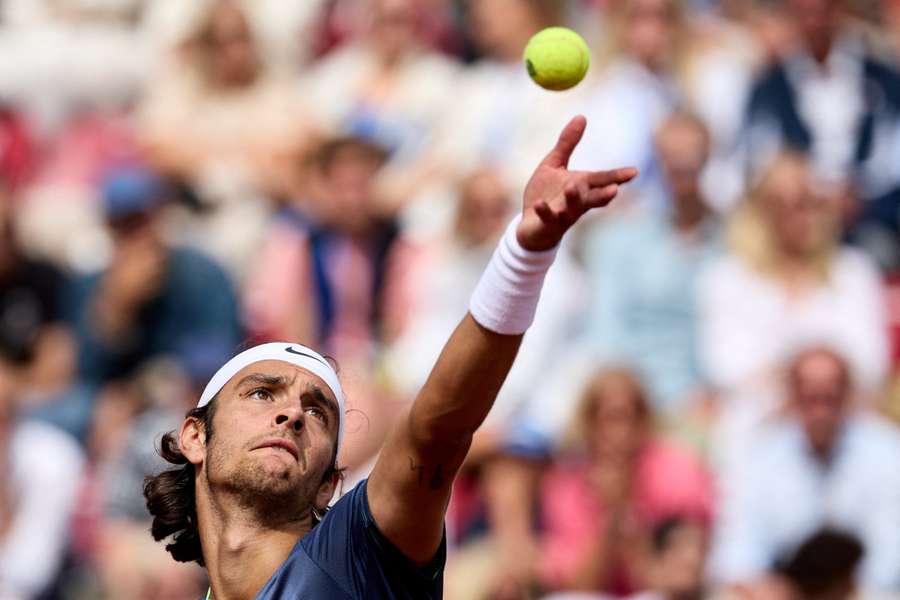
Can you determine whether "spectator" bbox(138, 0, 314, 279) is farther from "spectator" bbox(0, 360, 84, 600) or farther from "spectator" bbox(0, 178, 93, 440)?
"spectator" bbox(0, 360, 84, 600)

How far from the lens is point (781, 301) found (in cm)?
877

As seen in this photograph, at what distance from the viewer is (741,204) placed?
9.12 m

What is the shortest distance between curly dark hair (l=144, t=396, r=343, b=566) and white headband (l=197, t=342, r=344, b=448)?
0.23ft

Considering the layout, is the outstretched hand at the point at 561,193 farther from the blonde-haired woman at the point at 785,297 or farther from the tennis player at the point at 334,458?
the blonde-haired woman at the point at 785,297

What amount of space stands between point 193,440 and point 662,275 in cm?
473

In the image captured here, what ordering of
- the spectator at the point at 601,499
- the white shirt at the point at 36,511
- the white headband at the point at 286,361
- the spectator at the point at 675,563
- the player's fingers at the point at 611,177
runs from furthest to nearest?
the white shirt at the point at 36,511, the spectator at the point at 601,499, the spectator at the point at 675,563, the white headband at the point at 286,361, the player's fingers at the point at 611,177

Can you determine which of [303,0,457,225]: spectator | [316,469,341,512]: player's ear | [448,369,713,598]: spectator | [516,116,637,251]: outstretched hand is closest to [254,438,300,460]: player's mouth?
[316,469,341,512]: player's ear

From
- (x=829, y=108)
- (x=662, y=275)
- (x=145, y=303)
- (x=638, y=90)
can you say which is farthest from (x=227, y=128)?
(x=829, y=108)

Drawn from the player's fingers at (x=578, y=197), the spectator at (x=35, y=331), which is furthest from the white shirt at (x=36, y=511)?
the player's fingers at (x=578, y=197)

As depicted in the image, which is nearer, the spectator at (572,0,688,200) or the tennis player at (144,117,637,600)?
the tennis player at (144,117,637,600)

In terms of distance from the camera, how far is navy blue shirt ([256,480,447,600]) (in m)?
3.88

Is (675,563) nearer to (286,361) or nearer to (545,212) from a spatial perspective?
(286,361)

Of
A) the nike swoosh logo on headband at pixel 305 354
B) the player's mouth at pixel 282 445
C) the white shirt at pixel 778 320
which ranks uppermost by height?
the white shirt at pixel 778 320

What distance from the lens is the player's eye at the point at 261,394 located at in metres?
4.45
